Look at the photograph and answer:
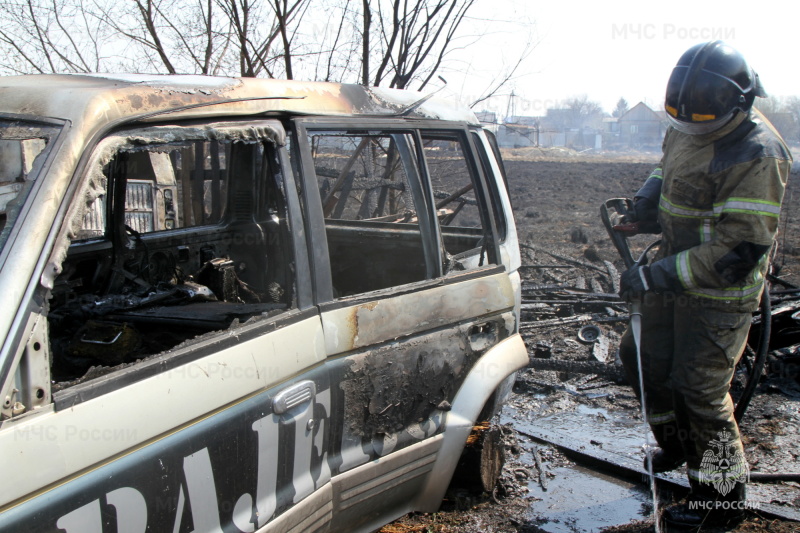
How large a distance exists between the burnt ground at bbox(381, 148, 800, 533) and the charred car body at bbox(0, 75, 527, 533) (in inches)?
24.4

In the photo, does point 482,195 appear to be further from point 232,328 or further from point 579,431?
point 579,431

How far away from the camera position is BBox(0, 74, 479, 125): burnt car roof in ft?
6.31

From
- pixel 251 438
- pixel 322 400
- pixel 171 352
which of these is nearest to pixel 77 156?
pixel 171 352

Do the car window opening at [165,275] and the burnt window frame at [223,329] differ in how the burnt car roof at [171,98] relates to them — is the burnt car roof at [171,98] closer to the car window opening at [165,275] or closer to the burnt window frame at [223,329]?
the burnt window frame at [223,329]

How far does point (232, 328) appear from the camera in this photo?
2.17m

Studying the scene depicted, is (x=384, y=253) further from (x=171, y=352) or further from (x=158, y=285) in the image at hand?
(x=171, y=352)

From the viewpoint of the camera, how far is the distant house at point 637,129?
3303 inches

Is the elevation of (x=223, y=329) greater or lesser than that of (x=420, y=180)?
lesser

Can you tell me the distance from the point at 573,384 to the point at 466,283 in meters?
2.72

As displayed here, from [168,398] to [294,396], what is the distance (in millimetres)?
470

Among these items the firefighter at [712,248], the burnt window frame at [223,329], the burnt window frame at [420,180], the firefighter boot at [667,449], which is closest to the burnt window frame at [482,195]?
the burnt window frame at [420,180]

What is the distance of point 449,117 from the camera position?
324 cm

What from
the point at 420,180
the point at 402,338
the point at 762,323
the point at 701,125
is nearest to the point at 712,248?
the point at 701,125

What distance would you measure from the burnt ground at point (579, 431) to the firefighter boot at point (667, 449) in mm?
128
